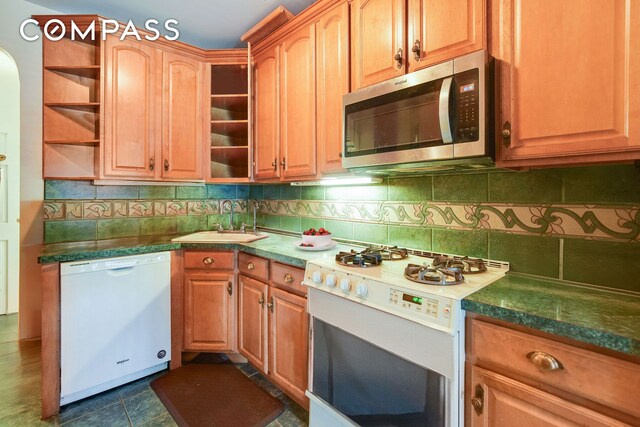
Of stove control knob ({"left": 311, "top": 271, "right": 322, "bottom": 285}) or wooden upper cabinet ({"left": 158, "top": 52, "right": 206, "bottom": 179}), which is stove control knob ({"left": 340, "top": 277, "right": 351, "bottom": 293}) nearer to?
stove control knob ({"left": 311, "top": 271, "right": 322, "bottom": 285})

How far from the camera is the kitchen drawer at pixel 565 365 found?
747mm

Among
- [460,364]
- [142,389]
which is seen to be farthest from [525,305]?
[142,389]

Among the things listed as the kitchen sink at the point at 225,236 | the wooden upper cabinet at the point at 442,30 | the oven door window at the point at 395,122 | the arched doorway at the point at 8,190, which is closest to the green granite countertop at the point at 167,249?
the kitchen sink at the point at 225,236

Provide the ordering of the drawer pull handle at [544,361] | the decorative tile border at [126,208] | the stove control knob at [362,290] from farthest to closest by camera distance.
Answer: the decorative tile border at [126,208]
the stove control knob at [362,290]
the drawer pull handle at [544,361]

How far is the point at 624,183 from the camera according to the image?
3.65ft

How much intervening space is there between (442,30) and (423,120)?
39cm

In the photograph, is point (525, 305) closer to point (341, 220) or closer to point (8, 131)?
point (341, 220)

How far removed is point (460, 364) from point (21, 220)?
287 cm

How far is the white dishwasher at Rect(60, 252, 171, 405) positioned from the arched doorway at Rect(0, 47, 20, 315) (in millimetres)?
1947

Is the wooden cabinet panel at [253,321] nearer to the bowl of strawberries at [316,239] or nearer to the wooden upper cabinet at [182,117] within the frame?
the bowl of strawberries at [316,239]

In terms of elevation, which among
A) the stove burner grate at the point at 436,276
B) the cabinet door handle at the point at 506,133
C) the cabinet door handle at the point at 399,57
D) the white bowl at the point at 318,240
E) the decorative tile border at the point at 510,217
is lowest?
the stove burner grate at the point at 436,276

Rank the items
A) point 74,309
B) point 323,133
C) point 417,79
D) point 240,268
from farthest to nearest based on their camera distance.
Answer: point 240,268 < point 323,133 < point 74,309 < point 417,79

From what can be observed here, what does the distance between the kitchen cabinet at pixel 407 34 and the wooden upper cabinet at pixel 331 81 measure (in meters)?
0.07

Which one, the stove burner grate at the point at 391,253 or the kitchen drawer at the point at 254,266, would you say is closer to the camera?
the stove burner grate at the point at 391,253
